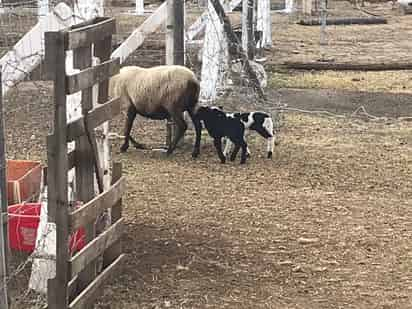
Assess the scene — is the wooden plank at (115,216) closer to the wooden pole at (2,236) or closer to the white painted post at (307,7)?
the wooden pole at (2,236)

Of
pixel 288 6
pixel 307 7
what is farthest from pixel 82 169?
pixel 307 7

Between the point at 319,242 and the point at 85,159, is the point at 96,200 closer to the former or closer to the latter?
the point at 85,159

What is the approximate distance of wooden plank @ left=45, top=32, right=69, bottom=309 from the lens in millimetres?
4371

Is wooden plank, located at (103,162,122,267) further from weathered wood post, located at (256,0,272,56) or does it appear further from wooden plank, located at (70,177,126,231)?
weathered wood post, located at (256,0,272,56)

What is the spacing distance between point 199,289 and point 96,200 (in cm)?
99

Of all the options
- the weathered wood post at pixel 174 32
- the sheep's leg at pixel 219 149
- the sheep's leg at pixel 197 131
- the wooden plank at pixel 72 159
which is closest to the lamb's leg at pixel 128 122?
the weathered wood post at pixel 174 32

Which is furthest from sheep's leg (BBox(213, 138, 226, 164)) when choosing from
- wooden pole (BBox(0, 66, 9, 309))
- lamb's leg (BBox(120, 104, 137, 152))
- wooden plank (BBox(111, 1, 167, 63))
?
wooden pole (BBox(0, 66, 9, 309))

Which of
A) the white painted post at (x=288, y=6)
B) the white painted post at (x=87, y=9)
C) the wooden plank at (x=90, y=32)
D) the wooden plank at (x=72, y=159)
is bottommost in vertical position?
the wooden plank at (x=72, y=159)

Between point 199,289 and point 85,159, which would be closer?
point 85,159

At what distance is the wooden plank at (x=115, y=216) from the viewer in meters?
5.38

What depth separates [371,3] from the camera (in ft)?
104

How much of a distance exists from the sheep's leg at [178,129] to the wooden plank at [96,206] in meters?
3.77

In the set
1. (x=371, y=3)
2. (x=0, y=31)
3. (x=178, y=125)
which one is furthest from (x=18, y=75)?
(x=371, y=3)

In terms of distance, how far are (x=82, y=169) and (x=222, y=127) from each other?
4.07m
